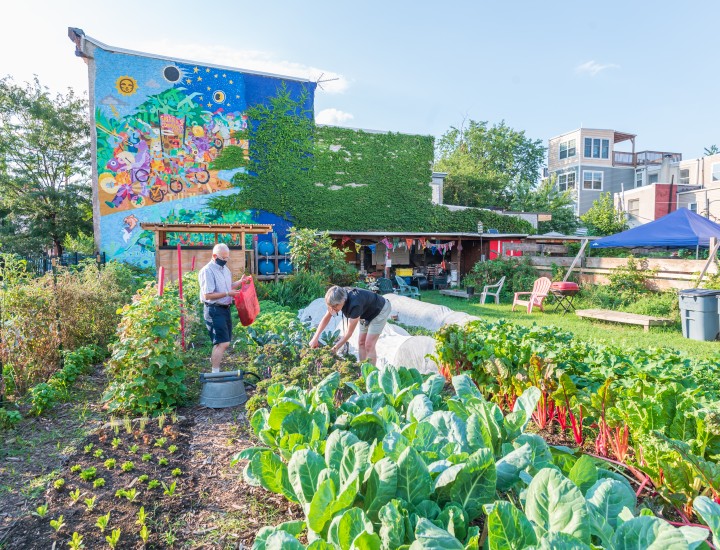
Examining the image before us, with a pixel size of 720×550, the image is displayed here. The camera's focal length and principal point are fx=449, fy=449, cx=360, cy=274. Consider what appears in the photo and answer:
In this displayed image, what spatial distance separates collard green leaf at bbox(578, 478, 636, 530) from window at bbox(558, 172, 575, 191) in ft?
127

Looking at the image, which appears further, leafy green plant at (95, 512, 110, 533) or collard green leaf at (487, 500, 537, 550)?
leafy green plant at (95, 512, 110, 533)

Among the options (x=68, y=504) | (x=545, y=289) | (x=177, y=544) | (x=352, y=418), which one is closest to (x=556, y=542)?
(x=352, y=418)

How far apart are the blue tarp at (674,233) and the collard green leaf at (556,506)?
13.2 m

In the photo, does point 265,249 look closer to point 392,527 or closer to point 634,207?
point 392,527

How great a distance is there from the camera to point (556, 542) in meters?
1.33

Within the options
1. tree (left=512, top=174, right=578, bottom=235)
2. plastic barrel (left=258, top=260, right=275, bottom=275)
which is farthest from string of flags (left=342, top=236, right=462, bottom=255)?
tree (left=512, top=174, right=578, bottom=235)

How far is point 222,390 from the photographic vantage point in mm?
4594

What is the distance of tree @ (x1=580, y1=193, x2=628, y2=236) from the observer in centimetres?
2741

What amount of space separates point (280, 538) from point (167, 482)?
180 centimetres

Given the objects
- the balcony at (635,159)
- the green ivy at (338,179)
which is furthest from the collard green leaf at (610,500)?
the balcony at (635,159)

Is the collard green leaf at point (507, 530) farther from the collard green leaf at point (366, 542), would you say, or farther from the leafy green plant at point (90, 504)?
the leafy green plant at point (90, 504)

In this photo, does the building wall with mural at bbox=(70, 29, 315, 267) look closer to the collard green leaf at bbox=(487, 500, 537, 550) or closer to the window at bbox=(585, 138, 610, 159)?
the collard green leaf at bbox=(487, 500, 537, 550)

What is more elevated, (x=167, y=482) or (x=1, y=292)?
(x=1, y=292)

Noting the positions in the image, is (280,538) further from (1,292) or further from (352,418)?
(1,292)
